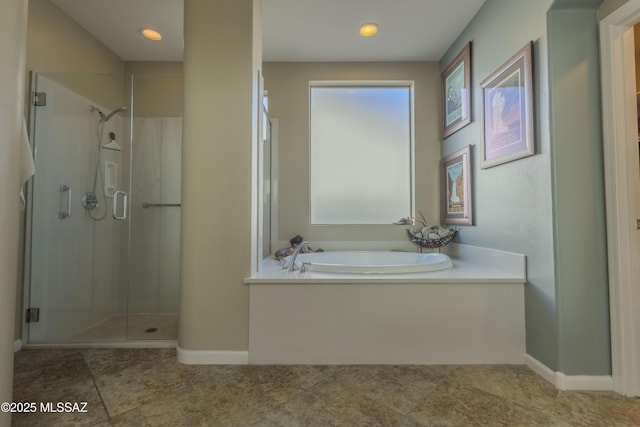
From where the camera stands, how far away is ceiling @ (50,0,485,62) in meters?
2.17

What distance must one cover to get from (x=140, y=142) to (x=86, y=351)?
5.35ft

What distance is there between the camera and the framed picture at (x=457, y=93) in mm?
2379

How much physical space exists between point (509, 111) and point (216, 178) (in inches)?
71.8

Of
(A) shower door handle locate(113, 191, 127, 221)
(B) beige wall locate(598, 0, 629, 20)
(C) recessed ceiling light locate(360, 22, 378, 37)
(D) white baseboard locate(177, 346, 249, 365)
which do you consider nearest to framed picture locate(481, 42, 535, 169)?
(B) beige wall locate(598, 0, 629, 20)

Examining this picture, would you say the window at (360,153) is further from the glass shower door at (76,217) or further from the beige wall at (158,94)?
the glass shower door at (76,217)

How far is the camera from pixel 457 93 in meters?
2.57

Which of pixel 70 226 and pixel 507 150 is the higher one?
pixel 507 150

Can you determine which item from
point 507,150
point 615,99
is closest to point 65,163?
point 507,150

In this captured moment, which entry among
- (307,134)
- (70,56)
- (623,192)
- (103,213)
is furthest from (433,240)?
(70,56)

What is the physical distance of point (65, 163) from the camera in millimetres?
2223

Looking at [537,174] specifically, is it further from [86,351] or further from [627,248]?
[86,351]

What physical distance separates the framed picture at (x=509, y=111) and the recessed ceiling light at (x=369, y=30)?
95 centimetres

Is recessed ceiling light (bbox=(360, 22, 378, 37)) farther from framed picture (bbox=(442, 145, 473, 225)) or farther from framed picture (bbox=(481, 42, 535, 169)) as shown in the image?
framed picture (bbox=(442, 145, 473, 225))

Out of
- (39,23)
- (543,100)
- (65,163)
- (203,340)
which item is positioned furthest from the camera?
(65,163)
